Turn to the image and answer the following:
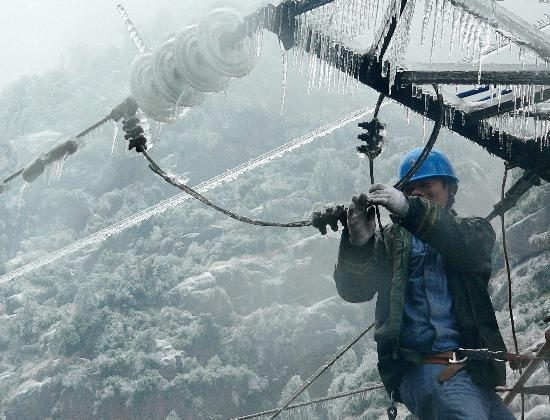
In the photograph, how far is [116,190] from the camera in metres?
84.4

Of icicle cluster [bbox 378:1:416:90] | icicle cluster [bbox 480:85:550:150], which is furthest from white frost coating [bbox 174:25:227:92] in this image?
icicle cluster [bbox 480:85:550:150]

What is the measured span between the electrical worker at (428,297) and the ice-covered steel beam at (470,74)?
742 mm

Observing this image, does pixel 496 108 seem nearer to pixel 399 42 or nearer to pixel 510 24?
pixel 510 24

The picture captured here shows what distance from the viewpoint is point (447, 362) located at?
352 cm

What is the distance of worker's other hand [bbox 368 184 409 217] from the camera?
3230 millimetres

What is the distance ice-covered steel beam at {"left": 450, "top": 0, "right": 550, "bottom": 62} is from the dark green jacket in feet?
3.61

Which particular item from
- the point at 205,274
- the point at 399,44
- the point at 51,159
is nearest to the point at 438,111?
the point at 399,44

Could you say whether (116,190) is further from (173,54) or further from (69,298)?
(173,54)

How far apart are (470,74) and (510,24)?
0.35 meters

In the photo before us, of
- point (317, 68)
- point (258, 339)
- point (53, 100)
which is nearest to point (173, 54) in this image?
point (317, 68)

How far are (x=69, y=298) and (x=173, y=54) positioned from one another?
2577 inches

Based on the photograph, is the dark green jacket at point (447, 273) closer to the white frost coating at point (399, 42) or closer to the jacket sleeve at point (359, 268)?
the jacket sleeve at point (359, 268)

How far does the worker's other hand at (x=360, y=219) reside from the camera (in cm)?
326

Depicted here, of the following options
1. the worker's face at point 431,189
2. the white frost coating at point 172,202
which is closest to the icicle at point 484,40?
the worker's face at point 431,189
